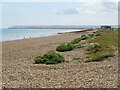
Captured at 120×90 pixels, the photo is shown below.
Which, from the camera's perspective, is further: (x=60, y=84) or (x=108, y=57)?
(x=108, y=57)

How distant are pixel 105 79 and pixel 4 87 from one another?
3531mm

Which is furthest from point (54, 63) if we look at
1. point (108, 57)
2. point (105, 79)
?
point (105, 79)

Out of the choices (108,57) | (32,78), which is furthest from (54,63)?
(32,78)

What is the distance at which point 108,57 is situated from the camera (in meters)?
13.2

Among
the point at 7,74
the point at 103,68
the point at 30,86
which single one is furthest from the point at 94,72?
the point at 7,74

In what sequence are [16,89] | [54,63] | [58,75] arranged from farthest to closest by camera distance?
[54,63] < [58,75] < [16,89]

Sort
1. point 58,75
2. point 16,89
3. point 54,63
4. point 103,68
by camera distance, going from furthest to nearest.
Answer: point 54,63
point 103,68
point 58,75
point 16,89

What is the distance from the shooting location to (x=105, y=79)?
7.89m

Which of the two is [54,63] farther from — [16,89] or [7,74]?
[16,89]

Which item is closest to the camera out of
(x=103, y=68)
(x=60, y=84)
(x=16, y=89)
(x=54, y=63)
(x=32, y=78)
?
(x=16, y=89)

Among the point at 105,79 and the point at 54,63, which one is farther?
the point at 54,63

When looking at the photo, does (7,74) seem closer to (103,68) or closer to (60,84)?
(60,84)

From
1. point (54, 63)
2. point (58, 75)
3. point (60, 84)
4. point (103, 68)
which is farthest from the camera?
point (54, 63)

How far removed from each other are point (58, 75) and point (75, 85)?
6.24 feet
